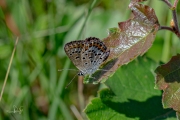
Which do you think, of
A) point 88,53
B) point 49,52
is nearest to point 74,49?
point 88,53

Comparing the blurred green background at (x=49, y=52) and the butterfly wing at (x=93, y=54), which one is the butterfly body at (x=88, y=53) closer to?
the butterfly wing at (x=93, y=54)

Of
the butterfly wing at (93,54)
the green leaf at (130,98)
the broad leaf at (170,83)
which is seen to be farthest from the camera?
the green leaf at (130,98)

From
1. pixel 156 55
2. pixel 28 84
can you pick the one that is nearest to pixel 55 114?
pixel 28 84

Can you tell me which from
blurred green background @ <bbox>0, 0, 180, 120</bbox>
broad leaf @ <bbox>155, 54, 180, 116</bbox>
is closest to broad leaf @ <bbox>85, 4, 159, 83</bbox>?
broad leaf @ <bbox>155, 54, 180, 116</bbox>

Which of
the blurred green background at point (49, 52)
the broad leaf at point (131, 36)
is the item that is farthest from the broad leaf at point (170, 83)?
the blurred green background at point (49, 52)

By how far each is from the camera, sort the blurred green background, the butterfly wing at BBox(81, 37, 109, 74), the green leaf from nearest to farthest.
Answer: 1. the butterfly wing at BBox(81, 37, 109, 74)
2. the green leaf
3. the blurred green background

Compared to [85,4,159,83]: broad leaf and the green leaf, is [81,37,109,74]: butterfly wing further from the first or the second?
the green leaf
